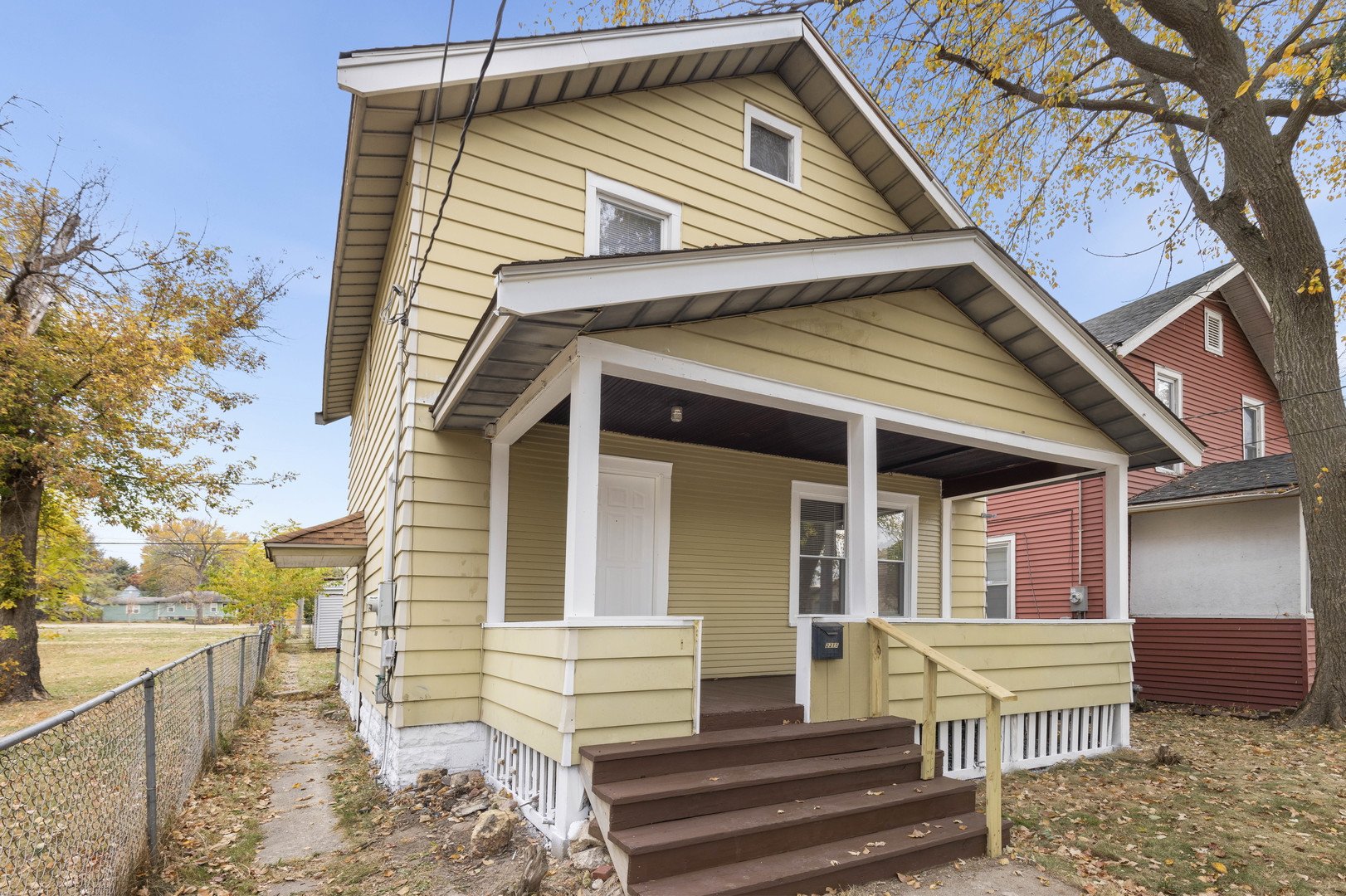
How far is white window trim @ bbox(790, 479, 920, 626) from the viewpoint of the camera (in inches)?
332

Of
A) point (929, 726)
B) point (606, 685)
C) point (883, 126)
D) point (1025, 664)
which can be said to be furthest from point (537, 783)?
point (883, 126)

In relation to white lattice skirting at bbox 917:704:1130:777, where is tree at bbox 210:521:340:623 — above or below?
below

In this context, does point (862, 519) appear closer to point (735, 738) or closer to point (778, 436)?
point (735, 738)

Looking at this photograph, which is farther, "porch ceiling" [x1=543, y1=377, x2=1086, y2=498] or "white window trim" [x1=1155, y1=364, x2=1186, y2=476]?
"white window trim" [x1=1155, y1=364, x2=1186, y2=476]

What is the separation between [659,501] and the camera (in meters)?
7.54

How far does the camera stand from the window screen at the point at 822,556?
8.60 meters

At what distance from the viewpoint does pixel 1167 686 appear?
1223 centimetres

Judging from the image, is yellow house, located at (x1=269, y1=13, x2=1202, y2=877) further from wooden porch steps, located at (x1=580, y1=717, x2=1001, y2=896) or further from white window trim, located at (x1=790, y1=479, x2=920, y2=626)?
wooden porch steps, located at (x1=580, y1=717, x2=1001, y2=896)

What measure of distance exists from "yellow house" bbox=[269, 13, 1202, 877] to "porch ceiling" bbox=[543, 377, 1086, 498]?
0.16ft

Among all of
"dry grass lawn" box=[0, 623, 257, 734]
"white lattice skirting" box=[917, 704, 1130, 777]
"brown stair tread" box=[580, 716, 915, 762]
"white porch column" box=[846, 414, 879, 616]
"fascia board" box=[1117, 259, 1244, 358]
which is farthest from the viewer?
"fascia board" box=[1117, 259, 1244, 358]

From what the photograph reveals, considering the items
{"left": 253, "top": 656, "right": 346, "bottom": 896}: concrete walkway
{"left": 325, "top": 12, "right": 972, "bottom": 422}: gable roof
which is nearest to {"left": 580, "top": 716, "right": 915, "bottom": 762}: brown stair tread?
{"left": 253, "top": 656, "right": 346, "bottom": 896}: concrete walkway

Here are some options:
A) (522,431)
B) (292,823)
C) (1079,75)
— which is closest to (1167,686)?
(1079,75)

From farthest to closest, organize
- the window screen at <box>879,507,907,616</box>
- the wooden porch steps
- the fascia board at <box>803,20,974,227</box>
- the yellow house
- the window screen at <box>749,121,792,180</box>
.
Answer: the window screen at <box>879,507,907,616</box> < the window screen at <box>749,121,792,180</box> < the fascia board at <box>803,20,974,227</box> < the yellow house < the wooden porch steps

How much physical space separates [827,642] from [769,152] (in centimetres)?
554
